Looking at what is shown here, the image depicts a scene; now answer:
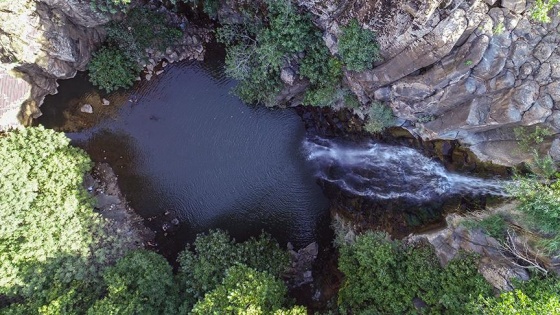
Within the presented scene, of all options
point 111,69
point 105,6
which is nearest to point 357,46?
point 105,6

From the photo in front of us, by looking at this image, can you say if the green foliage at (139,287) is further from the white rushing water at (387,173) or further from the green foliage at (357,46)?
the green foliage at (357,46)

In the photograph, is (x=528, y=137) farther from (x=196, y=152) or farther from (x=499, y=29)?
(x=196, y=152)

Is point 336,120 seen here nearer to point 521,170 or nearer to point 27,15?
point 521,170

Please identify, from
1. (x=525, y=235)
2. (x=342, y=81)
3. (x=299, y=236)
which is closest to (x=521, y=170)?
(x=525, y=235)

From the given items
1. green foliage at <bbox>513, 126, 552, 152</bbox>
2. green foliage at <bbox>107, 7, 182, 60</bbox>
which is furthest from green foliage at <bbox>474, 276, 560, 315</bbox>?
green foliage at <bbox>107, 7, 182, 60</bbox>

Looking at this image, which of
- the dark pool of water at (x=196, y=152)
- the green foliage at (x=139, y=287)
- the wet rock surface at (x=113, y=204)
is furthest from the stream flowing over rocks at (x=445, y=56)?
the green foliage at (x=139, y=287)

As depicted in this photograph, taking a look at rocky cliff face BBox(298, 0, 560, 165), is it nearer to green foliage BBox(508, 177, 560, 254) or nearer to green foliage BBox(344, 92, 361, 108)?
green foliage BBox(508, 177, 560, 254)

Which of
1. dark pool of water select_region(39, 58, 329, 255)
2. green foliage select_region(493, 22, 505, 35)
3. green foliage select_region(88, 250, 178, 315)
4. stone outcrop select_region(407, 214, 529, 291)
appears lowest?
green foliage select_region(88, 250, 178, 315)
